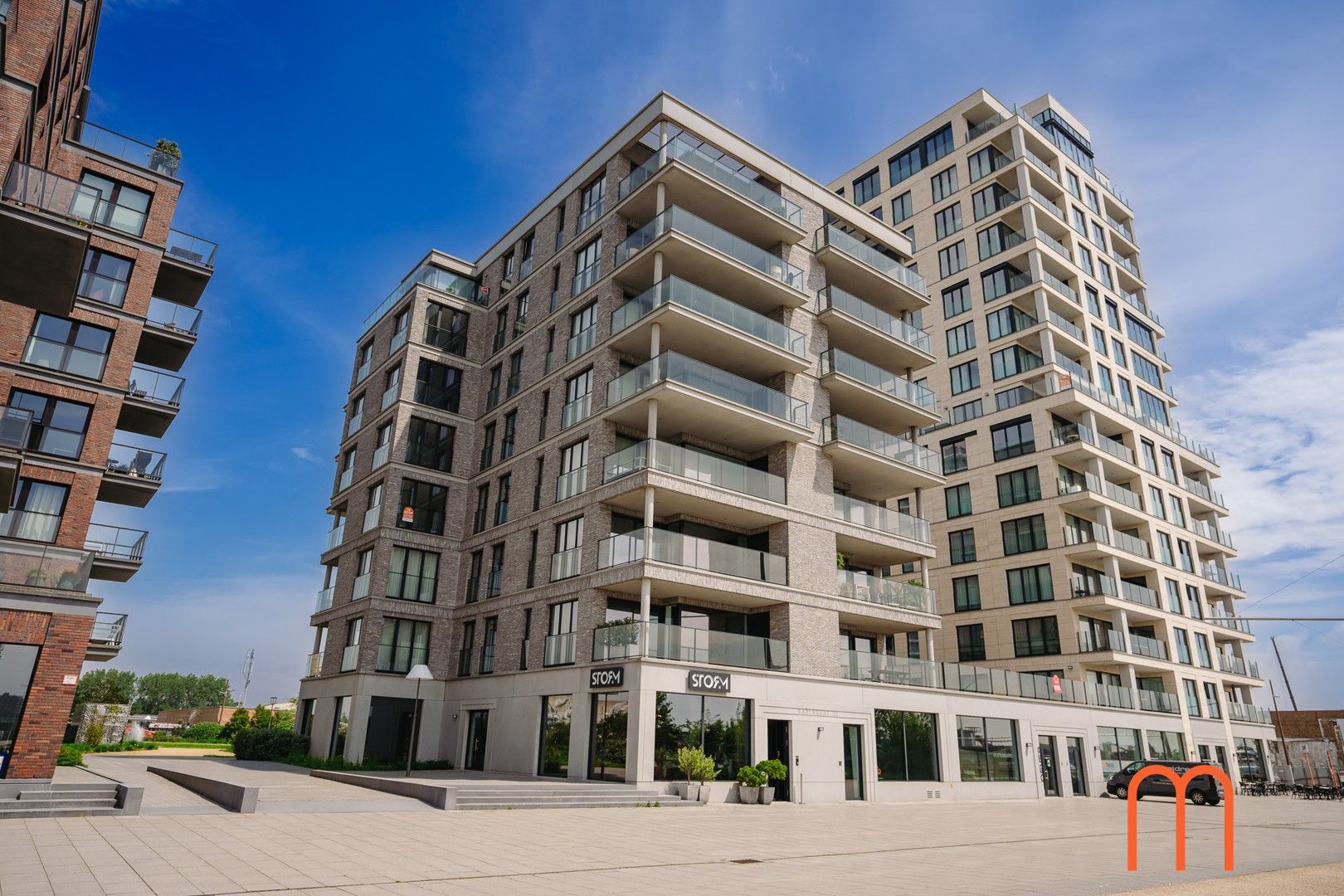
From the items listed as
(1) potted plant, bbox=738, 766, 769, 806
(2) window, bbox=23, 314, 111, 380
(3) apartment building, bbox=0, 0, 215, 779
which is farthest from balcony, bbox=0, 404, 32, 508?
(1) potted plant, bbox=738, 766, 769, 806

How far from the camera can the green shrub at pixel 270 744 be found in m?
33.6

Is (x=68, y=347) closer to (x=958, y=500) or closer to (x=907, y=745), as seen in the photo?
(x=907, y=745)

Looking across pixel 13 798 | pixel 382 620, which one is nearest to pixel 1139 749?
pixel 382 620

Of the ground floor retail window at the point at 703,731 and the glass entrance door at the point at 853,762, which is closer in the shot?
the ground floor retail window at the point at 703,731

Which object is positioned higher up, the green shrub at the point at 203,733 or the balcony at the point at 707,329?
the balcony at the point at 707,329

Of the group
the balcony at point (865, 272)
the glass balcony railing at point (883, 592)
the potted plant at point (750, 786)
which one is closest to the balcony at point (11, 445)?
the potted plant at point (750, 786)

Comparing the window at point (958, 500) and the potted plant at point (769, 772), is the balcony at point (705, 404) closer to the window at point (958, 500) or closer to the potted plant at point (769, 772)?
the potted plant at point (769, 772)

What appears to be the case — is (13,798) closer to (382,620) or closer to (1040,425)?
(382,620)

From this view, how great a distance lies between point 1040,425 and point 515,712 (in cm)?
3213

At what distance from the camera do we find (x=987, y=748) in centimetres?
3225

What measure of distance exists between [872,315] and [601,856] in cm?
2659

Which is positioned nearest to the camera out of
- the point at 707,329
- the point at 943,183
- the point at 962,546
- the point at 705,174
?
the point at 707,329

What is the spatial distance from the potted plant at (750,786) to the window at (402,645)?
48.2 ft

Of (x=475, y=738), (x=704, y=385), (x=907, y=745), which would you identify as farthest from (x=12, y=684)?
(x=907, y=745)
